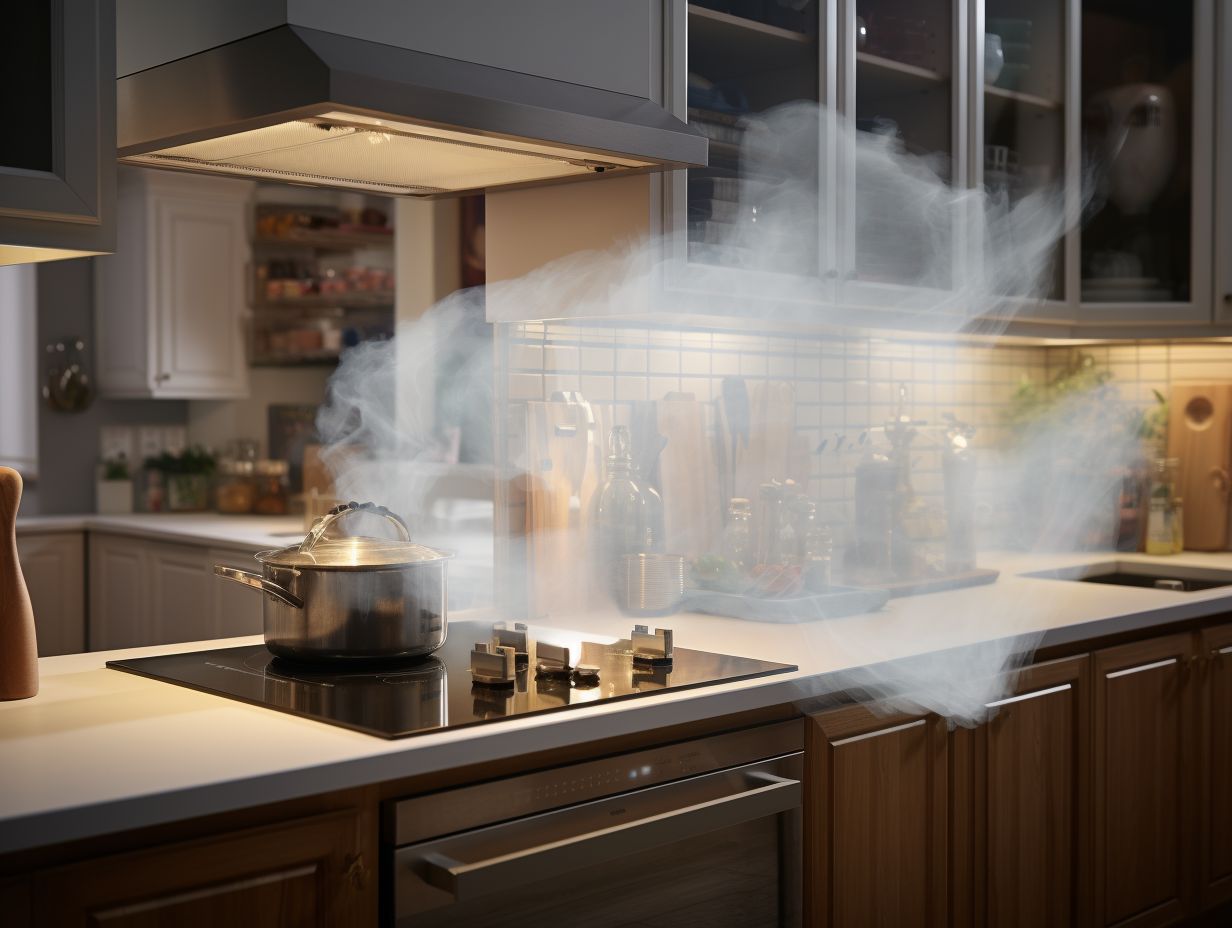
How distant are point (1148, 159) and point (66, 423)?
13.0ft

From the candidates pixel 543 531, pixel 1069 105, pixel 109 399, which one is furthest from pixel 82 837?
pixel 109 399

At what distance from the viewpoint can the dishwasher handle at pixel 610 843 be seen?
1.45 metres

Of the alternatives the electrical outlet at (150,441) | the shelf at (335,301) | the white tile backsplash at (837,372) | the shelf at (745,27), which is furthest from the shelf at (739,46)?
the electrical outlet at (150,441)

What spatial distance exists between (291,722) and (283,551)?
0.33 meters

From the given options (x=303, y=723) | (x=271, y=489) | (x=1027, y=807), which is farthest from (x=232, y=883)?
(x=271, y=489)

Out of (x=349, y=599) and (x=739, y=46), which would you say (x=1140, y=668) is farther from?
(x=349, y=599)

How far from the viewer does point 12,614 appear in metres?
1.59

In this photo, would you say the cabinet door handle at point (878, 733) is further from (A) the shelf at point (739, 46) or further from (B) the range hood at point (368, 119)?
(A) the shelf at point (739, 46)

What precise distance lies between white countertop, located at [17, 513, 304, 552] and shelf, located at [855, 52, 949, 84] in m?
2.18

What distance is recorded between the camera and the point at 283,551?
A: 70.3 inches

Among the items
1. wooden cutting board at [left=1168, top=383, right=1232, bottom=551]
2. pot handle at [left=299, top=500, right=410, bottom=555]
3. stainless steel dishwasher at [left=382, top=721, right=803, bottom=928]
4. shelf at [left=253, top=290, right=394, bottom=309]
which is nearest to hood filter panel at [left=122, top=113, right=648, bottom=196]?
pot handle at [left=299, top=500, right=410, bottom=555]

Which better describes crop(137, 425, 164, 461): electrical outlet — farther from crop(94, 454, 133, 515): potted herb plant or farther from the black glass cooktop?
the black glass cooktop

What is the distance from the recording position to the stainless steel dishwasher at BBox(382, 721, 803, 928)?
1.46m

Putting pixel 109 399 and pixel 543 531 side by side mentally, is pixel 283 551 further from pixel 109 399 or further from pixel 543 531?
pixel 109 399
